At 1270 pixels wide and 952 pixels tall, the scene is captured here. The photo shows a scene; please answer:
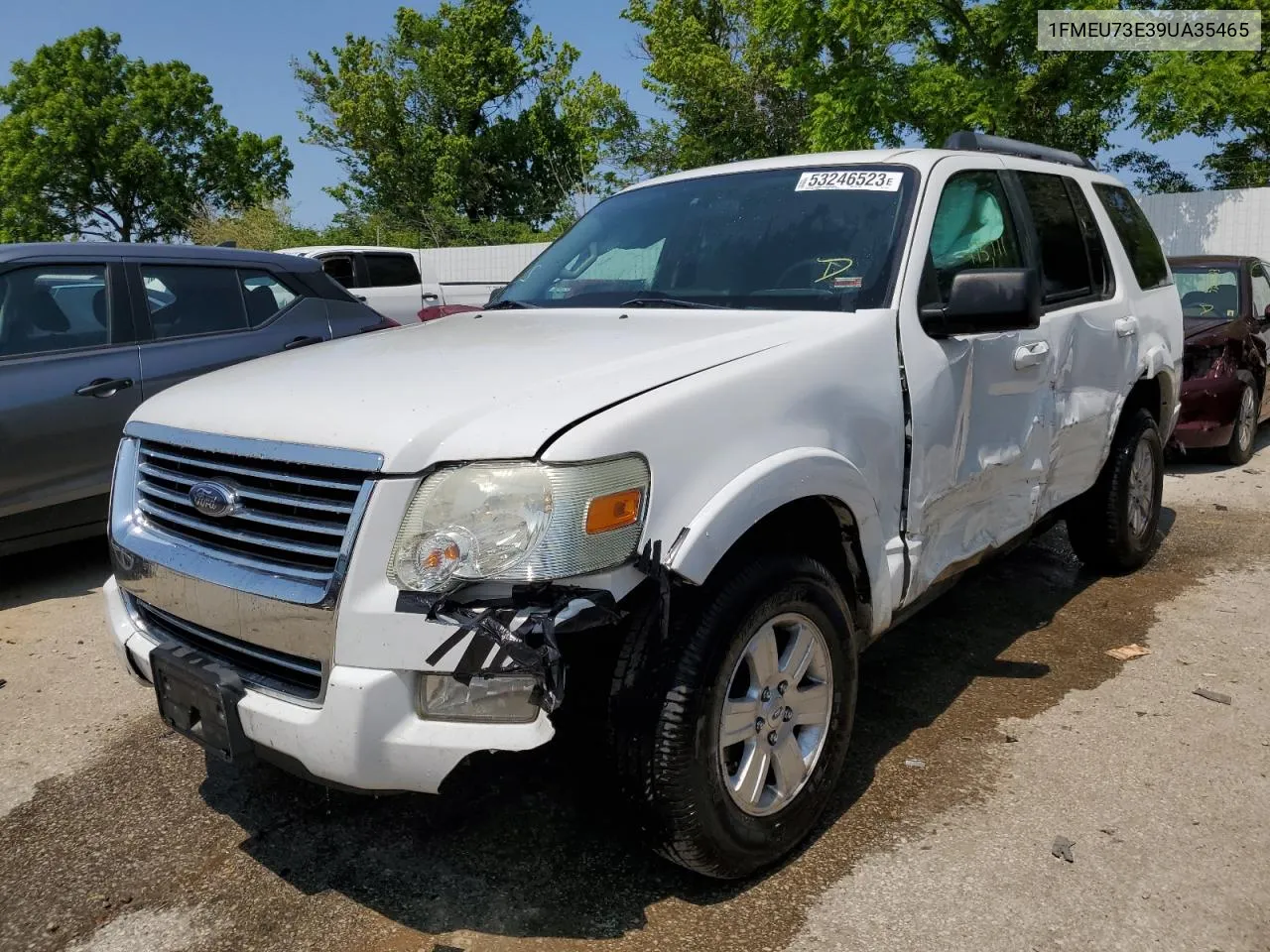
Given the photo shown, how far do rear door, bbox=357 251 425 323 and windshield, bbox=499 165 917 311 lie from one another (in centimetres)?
994

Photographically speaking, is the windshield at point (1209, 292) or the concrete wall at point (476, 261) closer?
the windshield at point (1209, 292)

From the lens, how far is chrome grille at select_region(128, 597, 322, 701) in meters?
2.20

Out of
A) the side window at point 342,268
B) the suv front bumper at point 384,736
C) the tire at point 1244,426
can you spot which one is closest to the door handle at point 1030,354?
the suv front bumper at point 384,736

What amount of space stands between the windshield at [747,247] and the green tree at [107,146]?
41.7 m

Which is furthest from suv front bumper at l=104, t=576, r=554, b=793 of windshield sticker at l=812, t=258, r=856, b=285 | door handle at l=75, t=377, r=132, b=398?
door handle at l=75, t=377, r=132, b=398

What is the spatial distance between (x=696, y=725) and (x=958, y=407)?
147 centimetres

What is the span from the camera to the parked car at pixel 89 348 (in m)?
4.83

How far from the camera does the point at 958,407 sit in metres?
3.14

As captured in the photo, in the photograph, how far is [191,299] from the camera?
569 cm

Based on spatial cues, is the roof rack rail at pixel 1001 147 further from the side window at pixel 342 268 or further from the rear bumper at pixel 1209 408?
the side window at pixel 342 268

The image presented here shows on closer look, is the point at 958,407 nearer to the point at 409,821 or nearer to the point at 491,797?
the point at 491,797

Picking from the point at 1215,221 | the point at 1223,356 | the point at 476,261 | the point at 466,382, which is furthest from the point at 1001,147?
the point at 476,261

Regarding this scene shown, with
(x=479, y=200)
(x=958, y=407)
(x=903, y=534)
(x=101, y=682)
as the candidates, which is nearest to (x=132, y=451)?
(x=101, y=682)

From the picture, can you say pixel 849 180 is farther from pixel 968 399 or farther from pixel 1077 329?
pixel 1077 329
